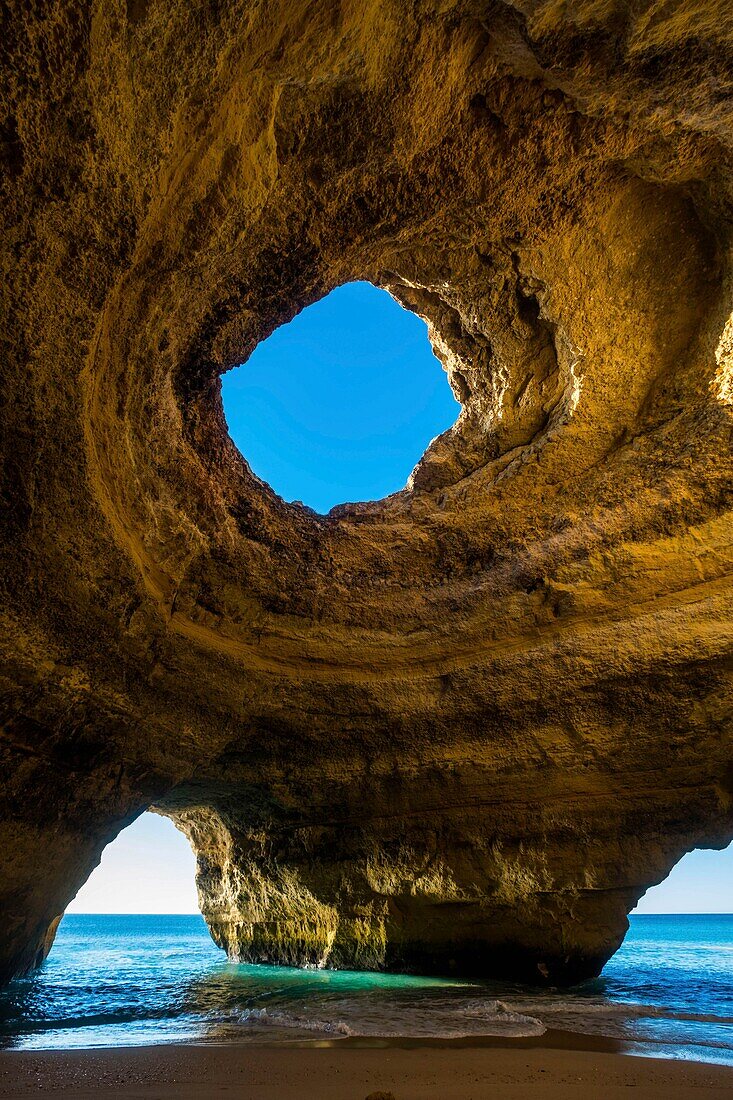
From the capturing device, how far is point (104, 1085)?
3.00 meters

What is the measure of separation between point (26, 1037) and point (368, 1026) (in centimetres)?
267

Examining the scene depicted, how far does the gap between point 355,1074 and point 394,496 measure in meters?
5.77

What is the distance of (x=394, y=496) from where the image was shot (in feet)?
25.1

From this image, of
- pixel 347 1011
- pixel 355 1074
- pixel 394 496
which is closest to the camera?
pixel 355 1074

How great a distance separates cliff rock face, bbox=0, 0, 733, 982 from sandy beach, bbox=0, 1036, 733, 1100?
3.25 m

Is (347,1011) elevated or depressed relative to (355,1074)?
depressed

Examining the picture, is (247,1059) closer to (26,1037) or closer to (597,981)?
(26,1037)

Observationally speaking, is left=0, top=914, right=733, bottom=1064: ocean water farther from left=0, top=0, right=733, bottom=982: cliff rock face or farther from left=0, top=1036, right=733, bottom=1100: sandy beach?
left=0, top=0, right=733, bottom=982: cliff rock face

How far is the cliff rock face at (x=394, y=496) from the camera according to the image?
3.57m

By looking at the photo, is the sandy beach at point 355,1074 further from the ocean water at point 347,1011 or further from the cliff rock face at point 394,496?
the cliff rock face at point 394,496

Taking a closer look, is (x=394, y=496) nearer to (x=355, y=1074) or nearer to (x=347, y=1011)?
(x=347, y=1011)

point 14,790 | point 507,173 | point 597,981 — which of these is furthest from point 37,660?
point 597,981

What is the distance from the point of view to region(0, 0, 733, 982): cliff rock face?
11.7 feet

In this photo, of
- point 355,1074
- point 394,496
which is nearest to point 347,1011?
point 355,1074
